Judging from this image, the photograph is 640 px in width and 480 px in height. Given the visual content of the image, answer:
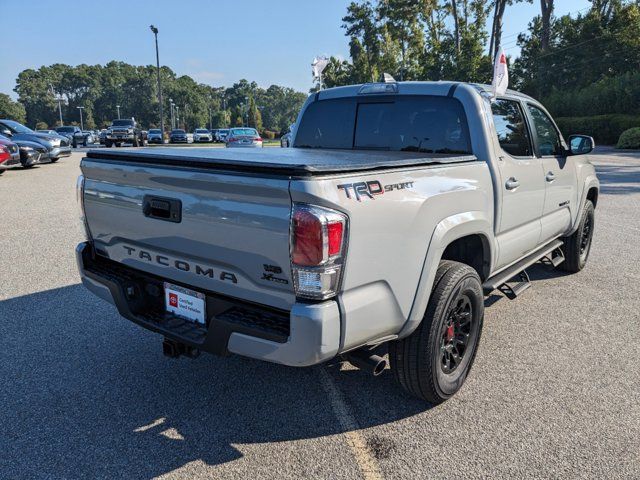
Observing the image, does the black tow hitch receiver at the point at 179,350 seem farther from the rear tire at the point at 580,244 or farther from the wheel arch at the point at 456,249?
the rear tire at the point at 580,244

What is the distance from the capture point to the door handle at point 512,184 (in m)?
3.59

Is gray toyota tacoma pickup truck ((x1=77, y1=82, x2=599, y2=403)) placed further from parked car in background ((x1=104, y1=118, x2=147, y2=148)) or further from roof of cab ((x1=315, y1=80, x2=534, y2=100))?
parked car in background ((x1=104, y1=118, x2=147, y2=148))

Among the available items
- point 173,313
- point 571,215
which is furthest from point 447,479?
point 571,215

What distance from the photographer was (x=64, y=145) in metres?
21.7

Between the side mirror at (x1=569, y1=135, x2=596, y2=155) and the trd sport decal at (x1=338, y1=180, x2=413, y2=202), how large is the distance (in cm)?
331

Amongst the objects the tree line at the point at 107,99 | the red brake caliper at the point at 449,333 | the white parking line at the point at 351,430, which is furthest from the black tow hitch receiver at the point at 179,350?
the tree line at the point at 107,99

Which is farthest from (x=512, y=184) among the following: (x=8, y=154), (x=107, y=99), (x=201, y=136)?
(x=107, y=99)

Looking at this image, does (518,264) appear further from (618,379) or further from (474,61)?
(474,61)

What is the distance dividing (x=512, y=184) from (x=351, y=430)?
2105mm

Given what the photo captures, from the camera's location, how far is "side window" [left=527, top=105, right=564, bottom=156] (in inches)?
178

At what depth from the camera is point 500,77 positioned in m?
3.98

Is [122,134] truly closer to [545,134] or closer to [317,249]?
[545,134]

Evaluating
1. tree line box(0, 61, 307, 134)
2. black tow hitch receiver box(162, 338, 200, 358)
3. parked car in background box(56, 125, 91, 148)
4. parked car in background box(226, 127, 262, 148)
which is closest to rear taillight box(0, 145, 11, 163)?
parked car in background box(226, 127, 262, 148)

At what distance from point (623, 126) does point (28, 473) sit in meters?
37.9
